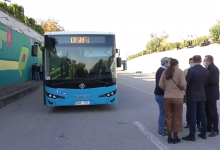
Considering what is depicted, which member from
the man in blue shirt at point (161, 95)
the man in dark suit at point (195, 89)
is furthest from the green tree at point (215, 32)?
the man in dark suit at point (195, 89)

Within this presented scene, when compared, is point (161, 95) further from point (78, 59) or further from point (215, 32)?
point (215, 32)

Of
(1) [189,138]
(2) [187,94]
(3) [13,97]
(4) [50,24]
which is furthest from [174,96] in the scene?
(4) [50,24]

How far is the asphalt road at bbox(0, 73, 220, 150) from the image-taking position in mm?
5773

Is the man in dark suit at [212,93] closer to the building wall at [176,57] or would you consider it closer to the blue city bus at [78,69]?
the blue city bus at [78,69]

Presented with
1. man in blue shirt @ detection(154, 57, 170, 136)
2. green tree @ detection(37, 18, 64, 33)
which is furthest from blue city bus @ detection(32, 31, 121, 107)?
green tree @ detection(37, 18, 64, 33)

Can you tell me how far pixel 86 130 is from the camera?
7176 mm

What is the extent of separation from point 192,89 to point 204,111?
62 cm

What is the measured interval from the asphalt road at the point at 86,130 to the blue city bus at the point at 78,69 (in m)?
0.61

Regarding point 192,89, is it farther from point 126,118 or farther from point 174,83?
point 126,118

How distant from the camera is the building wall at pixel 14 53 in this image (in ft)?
57.8

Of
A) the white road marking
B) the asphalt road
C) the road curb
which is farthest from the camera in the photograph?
the road curb

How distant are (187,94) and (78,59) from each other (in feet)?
15.6

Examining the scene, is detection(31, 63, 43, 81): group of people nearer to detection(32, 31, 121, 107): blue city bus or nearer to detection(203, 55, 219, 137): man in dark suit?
detection(32, 31, 121, 107): blue city bus

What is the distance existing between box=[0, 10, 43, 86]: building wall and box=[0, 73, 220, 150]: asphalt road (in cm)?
777
